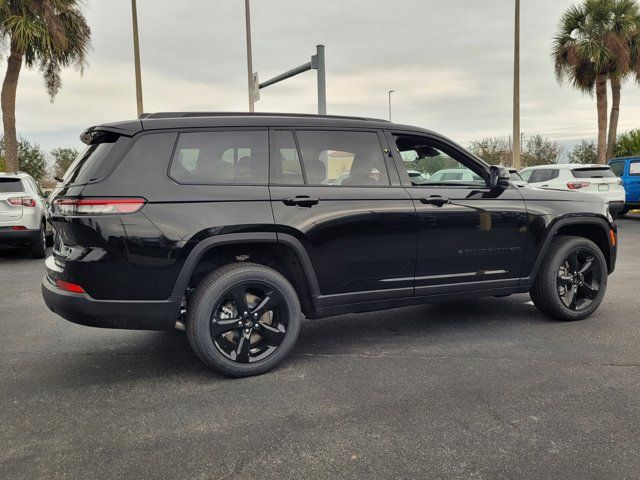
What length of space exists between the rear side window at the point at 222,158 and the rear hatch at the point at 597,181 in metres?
11.9

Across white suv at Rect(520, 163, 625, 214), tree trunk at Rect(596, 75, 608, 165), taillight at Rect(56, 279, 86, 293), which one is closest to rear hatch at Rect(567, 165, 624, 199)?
white suv at Rect(520, 163, 625, 214)

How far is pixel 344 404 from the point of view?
347 centimetres

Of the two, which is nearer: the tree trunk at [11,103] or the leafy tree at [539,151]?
the tree trunk at [11,103]

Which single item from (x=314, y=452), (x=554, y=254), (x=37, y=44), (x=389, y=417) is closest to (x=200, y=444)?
(x=314, y=452)

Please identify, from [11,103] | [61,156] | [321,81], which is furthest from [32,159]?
[321,81]

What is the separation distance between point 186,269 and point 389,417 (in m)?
1.55

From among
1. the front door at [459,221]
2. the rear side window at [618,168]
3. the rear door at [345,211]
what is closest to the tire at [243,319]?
the rear door at [345,211]

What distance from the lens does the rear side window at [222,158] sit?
3854 millimetres

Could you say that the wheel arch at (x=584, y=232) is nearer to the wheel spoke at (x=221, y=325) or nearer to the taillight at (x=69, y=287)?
the wheel spoke at (x=221, y=325)

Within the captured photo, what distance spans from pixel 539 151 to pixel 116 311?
118 ft

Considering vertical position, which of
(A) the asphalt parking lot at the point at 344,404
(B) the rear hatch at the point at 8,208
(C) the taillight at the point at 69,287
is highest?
(B) the rear hatch at the point at 8,208

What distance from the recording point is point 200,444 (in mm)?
2977

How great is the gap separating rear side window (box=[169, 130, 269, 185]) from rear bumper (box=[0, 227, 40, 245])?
24.1 feet

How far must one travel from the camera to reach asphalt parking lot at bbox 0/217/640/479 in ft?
9.09
